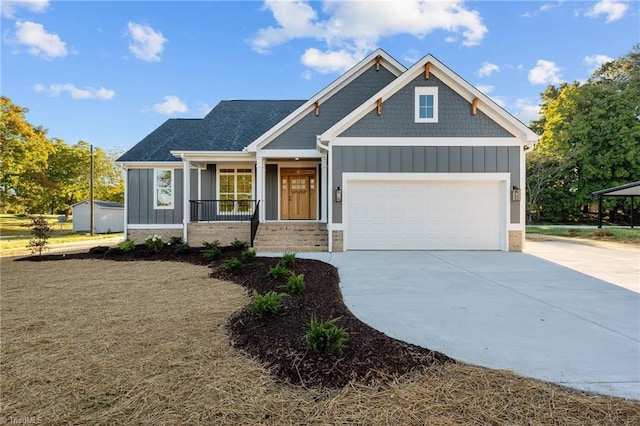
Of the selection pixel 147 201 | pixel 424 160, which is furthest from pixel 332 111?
pixel 147 201

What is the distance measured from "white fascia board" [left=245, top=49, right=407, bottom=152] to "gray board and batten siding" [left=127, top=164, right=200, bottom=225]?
3972 mm

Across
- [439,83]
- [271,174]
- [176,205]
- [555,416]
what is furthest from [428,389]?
[176,205]

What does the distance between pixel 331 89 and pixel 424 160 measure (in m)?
4.53

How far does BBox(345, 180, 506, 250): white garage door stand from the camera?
10.3 metres

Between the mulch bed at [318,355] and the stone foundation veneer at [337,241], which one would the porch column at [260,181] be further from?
the mulch bed at [318,355]

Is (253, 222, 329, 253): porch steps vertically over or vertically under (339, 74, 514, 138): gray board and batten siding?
under

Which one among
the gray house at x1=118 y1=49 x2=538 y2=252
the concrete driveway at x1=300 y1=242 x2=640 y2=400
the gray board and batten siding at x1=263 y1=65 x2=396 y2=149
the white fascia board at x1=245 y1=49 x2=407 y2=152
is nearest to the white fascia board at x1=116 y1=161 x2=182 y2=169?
the white fascia board at x1=245 y1=49 x2=407 y2=152

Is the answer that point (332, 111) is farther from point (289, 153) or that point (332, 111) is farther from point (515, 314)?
point (515, 314)

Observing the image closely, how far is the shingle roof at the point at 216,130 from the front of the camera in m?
12.9

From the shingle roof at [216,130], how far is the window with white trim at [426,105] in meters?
6.94

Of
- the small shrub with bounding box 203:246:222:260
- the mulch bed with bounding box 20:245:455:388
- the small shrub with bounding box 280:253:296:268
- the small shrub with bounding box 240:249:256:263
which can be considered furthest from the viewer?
the small shrub with bounding box 203:246:222:260

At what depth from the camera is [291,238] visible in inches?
424

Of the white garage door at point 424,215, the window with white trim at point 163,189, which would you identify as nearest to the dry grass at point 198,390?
the white garage door at point 424,215

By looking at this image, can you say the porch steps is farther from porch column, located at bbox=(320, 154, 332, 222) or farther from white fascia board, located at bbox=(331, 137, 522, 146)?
white fascia board, located at bbox=(331, 137, 522, 146)
